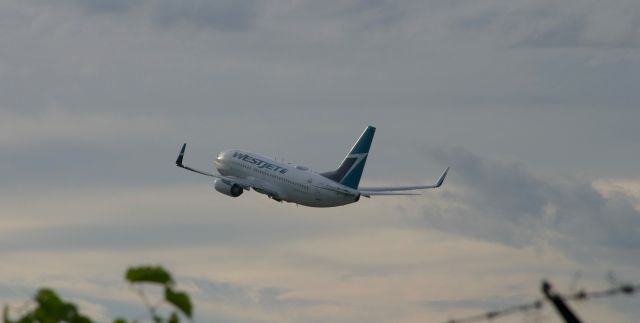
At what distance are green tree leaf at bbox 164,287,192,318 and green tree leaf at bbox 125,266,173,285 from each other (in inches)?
6.8

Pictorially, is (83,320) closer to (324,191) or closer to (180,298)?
(180,298)

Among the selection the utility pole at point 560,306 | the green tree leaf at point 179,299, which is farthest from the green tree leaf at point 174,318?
the utility pole at point 560,306

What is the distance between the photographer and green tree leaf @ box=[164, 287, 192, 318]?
18438 mm

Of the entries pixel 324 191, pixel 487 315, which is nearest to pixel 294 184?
pixel 324 191

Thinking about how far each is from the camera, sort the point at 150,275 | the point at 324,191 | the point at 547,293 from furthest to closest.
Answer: the point at 324,191 → the point at 150,275 → the point at 547,293

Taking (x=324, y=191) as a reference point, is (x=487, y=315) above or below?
below

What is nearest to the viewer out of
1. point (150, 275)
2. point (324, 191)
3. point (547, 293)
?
point (547, 293)

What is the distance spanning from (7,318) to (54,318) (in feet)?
1.97

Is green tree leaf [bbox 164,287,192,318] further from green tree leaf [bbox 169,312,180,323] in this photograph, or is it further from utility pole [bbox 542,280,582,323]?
utility pole [bbox 542,280,582,323]

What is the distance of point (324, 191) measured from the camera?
19750cm

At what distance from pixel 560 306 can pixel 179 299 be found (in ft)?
16.1

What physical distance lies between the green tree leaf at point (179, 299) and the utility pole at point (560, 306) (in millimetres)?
4545

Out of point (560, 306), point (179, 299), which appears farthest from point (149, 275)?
point (560, 306)

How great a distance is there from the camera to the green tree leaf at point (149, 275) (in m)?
18.2
